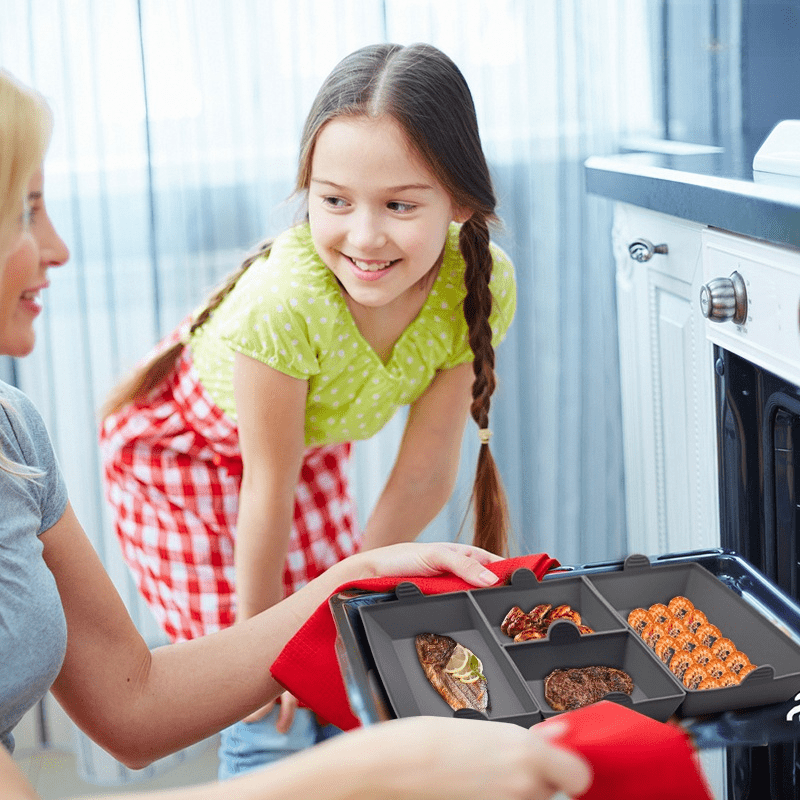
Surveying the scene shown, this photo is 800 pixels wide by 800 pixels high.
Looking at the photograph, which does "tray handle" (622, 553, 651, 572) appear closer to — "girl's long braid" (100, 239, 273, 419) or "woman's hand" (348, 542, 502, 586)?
"woman's hand" (348, 542, 502, 586)

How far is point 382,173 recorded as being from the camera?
1086 millimetres

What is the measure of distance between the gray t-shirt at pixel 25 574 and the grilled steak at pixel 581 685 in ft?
1.29

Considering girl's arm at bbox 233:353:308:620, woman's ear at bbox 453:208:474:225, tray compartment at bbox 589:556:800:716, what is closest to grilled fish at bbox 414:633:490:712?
tray compartment at bbox 589:556:800:716

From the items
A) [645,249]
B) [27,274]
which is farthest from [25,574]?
[645,249]

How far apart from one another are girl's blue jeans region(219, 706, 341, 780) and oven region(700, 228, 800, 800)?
22.0 inches

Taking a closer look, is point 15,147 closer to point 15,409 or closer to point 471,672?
point 15,409

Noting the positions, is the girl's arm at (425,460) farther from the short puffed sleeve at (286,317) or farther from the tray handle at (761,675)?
the tray handle at (761,675)

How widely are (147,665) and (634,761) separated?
56 cm

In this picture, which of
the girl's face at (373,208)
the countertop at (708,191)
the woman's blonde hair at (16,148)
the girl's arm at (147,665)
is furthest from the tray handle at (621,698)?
the girl's face at (373,208)

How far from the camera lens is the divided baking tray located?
60cm


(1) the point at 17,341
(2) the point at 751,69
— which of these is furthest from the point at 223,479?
(2) the point at 751,69

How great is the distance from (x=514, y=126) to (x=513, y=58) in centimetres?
12

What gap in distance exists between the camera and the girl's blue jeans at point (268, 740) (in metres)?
1.21

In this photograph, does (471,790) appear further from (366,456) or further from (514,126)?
(514,126)
